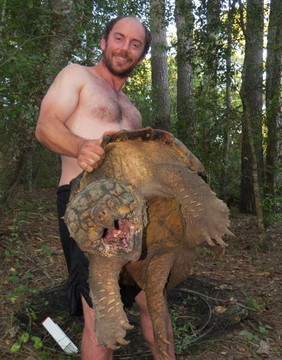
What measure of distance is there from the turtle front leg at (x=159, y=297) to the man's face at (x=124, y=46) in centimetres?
129

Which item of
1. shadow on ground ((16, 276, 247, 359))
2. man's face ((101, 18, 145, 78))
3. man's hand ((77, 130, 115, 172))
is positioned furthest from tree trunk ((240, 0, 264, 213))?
man's hand ((77, 130, 115, 172))

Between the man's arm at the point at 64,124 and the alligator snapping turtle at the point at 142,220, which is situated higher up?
the man's arm at the point at 64,124

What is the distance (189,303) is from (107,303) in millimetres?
2426

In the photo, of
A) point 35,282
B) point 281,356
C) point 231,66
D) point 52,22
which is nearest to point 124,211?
point 281,356

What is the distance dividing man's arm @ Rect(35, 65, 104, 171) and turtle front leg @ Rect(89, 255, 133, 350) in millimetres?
451

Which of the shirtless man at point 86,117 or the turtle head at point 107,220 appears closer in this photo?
the turtle head at point 107,220

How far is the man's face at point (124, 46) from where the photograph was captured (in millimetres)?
2525

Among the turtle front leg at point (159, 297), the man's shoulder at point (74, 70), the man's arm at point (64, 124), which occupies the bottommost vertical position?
the turtle front leg at point (159, 297)

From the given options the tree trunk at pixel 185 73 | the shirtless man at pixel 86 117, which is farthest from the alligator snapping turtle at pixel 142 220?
the tree trunk at pixel 185 73

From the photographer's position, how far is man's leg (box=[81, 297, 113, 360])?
214cm

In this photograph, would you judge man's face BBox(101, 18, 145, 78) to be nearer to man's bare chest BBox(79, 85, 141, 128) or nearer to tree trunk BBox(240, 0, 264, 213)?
man's bare chest BBox(79, 85, 141, 128)

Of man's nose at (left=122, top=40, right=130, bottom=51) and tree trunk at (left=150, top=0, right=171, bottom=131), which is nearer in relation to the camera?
man's nose at (left=122, top=40, right=130, bottom=51)

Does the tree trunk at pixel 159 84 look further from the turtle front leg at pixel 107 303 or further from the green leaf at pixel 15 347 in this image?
the turtle front leg at pixel 107 303

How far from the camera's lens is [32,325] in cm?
326
